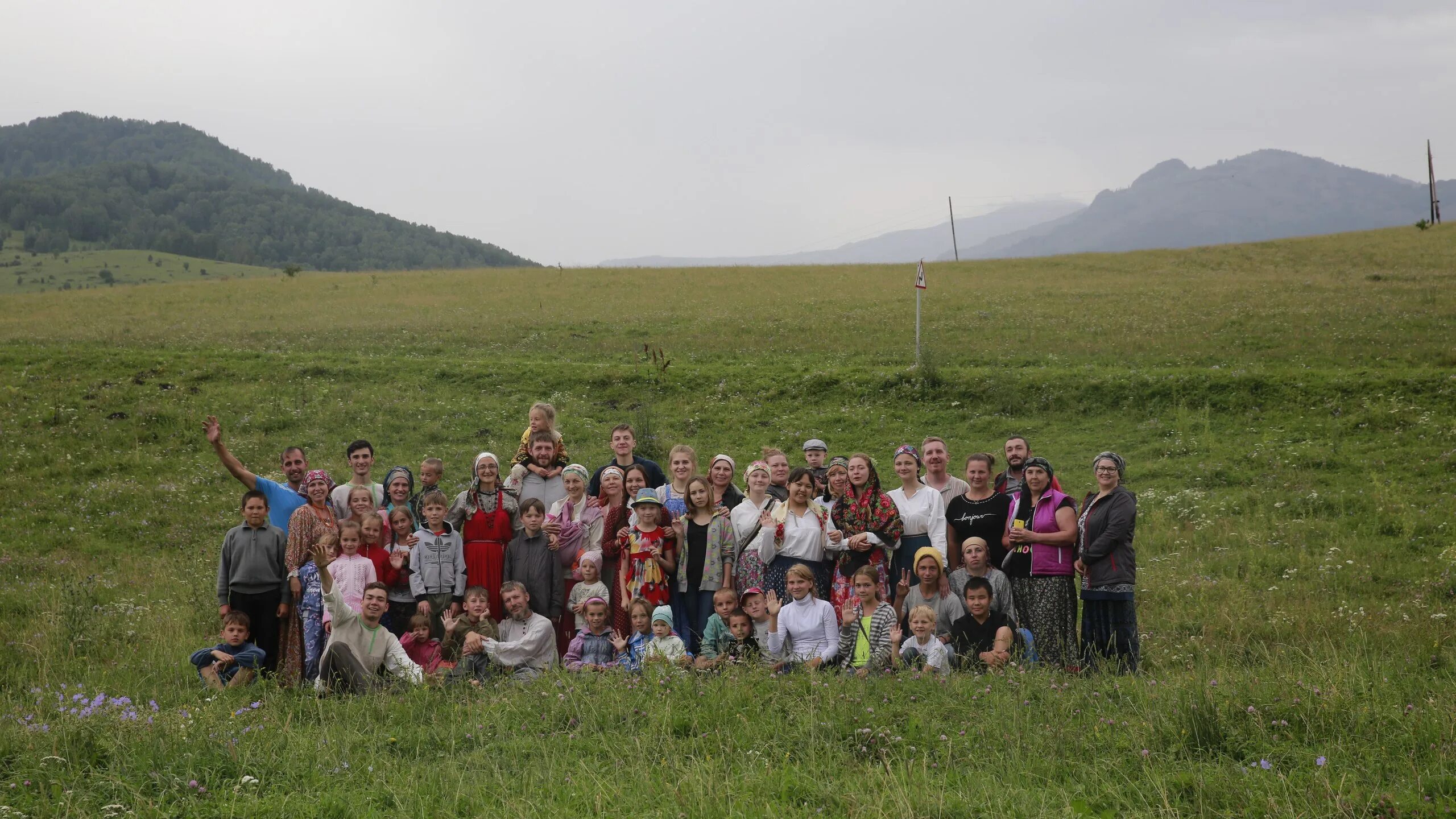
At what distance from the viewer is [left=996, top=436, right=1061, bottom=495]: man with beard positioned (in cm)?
866

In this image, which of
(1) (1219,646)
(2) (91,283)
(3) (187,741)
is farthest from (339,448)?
(2) (91,283)

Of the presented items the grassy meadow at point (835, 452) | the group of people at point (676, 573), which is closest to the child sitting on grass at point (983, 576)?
the group of people at point (676, 573)

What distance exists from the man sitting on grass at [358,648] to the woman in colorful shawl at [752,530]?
2.64 m

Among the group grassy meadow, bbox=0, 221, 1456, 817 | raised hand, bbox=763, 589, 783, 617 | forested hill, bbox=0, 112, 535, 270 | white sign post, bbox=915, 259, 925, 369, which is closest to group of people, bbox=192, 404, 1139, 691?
raised hand, bbox=763, 589, 783, 617

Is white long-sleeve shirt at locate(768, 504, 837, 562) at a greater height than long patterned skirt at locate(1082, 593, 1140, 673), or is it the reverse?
white long-sleeve shirt at locate(768, 504, 837, 562)

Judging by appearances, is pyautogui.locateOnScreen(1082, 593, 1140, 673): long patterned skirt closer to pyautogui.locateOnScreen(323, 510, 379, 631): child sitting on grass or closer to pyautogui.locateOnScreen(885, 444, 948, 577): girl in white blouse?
pyautogui.locateOnScreen(885, 444, 948, 577): girl in white blouse

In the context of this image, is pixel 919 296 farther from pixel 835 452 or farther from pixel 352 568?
pixel 352 568

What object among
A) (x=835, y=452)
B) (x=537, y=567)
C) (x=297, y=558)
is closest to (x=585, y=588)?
(x=537, y=567)

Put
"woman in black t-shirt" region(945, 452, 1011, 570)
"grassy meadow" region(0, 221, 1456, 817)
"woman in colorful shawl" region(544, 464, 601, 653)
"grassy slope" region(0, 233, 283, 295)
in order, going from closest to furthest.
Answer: "grassy meadow" region(0, 221, 1456, 817) → "woman in black t-shirt" region(945, 452, 1011, 570) → "woman in colorful shawl" region(544, 464, 601, 653) → "grassy slope" region(0, 233, 283, 295)

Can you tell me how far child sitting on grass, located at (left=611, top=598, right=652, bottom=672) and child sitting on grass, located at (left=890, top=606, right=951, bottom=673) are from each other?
1903 mm

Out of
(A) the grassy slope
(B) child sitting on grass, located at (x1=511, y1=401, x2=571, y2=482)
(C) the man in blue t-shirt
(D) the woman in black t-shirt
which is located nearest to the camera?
(D) the woman in black t-shirt

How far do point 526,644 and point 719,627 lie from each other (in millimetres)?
1522

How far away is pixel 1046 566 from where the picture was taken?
7781mm

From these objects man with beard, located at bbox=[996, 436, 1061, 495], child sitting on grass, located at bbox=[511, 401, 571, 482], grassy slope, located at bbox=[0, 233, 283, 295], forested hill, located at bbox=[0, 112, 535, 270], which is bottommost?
man with beard, located at bbox=[996, 436, 1061, 495]
